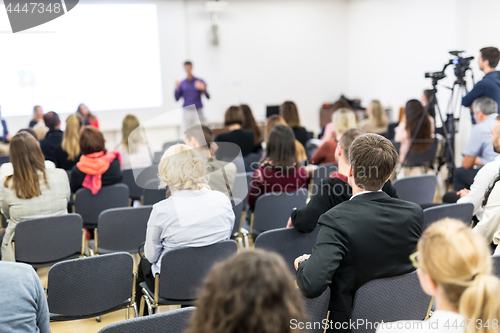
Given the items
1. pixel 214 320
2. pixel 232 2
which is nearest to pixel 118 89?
pixel 232 2

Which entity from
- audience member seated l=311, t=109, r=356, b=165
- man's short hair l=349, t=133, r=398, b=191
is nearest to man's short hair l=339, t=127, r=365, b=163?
man's short hair l=349, t=133, r=398, b=191

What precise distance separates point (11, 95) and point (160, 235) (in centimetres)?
659

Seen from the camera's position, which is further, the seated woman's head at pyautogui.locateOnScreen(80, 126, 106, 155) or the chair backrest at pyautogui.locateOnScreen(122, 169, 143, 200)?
the chair backrest at pyautogui.locateOnScreen(122, 169, 143, 200)

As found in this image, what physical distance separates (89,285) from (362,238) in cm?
136

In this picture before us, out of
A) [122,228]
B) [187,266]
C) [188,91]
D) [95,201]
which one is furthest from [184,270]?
[188,91]

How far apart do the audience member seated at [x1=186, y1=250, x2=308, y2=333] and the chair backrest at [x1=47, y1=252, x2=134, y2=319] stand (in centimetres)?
140

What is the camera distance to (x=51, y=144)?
4.81m

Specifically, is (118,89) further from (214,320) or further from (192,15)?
(214,320)

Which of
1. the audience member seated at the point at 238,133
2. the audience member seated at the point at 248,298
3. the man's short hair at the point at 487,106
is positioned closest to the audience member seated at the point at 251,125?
the audience member seated at the point at 238,133

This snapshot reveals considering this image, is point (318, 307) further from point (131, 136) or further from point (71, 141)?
point (71, 141)

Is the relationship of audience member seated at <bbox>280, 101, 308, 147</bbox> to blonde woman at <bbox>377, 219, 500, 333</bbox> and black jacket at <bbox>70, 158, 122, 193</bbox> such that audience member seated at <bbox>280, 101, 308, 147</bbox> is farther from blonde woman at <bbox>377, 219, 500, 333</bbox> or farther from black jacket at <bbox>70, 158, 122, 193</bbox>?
blonde woman at <bbox>377, 219, 500, 333</bbox>

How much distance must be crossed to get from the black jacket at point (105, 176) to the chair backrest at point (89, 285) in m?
1.63

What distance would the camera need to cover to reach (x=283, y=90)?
32.2 ft

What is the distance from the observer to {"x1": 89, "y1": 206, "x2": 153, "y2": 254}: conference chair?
2.97 meters
